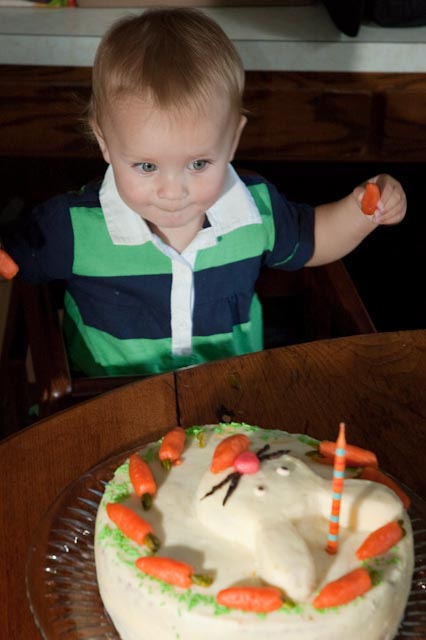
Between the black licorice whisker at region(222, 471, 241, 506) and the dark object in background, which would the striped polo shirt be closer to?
the dark object in background

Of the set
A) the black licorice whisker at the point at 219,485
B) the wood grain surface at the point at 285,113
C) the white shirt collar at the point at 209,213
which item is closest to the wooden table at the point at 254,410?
the black licorice whisker at the point at 219,485

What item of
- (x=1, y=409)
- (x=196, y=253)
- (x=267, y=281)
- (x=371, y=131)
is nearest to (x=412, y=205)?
(x=371, y=131)

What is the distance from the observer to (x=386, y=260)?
115 inches

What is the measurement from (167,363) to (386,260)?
128 centimetres

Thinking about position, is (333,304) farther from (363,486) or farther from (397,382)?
(363,486)

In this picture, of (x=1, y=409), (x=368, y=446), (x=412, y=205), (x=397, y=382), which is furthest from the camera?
(x=412, y=205)

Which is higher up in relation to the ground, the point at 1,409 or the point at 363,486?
the point at 363,486

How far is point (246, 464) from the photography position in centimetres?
99

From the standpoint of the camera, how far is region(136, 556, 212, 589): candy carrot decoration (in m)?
0.90

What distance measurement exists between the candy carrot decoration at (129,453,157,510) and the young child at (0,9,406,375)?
2.00 ft

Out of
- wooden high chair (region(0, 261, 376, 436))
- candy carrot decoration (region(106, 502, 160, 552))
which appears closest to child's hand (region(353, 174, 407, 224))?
wooden high chair (region(0, 261, 376, 436))

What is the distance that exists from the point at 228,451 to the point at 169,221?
693mm

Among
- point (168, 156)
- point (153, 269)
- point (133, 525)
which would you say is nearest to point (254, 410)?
point (133, 525)

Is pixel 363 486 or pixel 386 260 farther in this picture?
pixel 386 260
